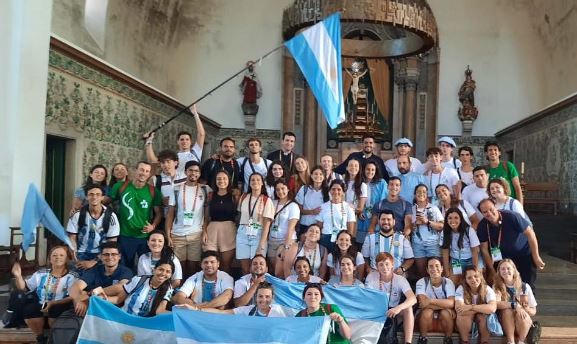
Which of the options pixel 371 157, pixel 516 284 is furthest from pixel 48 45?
pixel 516 284

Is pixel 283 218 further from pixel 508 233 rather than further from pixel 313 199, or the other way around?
pixel 508 233

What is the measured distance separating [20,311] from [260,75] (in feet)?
43.7

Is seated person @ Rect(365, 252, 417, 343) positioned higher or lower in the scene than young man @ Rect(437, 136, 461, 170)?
lower

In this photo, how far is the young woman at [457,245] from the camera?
19.1 ft

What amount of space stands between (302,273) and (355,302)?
2.01ft

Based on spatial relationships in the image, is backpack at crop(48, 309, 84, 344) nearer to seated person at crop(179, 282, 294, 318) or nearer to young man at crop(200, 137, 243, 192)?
seated person at crop(179, 282, 294, 318)

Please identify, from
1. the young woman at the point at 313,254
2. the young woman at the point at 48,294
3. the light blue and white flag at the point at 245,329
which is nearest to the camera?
the light blue and white flag at the point at 245,329

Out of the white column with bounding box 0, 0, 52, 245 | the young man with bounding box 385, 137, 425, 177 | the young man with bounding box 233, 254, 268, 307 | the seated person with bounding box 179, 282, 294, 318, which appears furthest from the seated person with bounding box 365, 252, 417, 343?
the white column with bounding box 0, 0, 52, 245

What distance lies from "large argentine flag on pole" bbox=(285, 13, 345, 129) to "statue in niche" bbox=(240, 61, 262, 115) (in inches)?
426

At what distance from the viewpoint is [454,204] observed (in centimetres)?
631

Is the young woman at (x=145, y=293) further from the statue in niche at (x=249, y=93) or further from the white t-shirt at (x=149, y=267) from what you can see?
the statue in niche at (x=249, y=93)

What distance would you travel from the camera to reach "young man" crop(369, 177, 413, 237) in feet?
20.1

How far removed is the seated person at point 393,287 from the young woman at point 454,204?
1.09 metres

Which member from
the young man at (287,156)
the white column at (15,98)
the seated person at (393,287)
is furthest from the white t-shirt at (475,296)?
the white column at (15,98)
